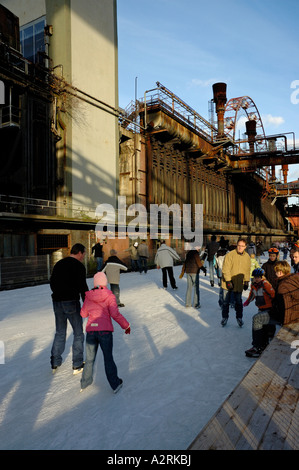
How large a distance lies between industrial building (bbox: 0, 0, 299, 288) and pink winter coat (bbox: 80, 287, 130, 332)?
9186 millimetres

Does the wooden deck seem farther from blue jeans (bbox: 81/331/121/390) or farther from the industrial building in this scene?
the industrial building

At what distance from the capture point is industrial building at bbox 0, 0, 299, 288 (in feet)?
49.9

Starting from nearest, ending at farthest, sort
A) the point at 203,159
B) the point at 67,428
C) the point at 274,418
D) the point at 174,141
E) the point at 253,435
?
the point at 253,435 < the point at 274,418 < the point at 67,428 < the point at 174,141 < the point at 203,159

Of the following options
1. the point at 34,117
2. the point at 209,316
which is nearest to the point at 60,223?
the point at 34,117

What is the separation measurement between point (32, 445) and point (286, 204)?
76.7m

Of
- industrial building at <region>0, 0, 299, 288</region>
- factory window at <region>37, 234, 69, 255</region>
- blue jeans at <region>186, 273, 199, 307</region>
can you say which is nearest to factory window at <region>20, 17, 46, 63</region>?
industrial building at <region>0, 0, 299, 288</region>

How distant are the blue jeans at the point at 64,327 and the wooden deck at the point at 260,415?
243 cm

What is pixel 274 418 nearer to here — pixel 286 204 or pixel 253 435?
pixel 253 435

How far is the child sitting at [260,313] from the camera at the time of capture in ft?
16.4

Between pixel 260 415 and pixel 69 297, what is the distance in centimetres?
285

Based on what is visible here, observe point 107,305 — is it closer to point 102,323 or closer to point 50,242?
point 102,323

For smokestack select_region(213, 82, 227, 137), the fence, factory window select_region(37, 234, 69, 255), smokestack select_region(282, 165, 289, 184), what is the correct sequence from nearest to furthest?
the fence → factory window select_region(37, 234, 69, 255) → smokestack select_region(213, 82, 227, 137) → smokestack select_region(282, 165, 289, 184)

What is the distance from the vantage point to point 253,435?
89.0 inches

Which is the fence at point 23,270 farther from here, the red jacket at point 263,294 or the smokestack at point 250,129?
the smokestack at point 250,129
